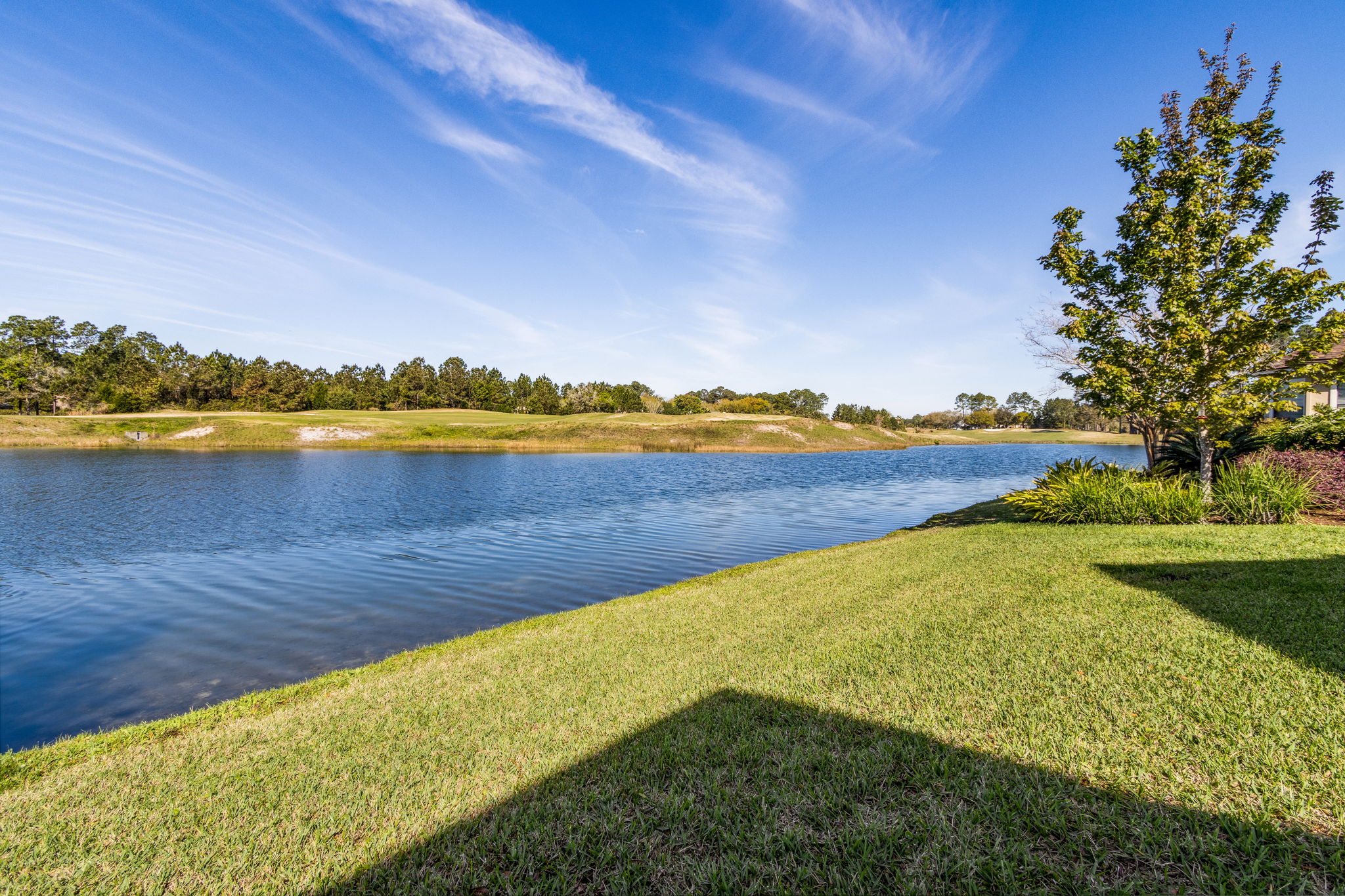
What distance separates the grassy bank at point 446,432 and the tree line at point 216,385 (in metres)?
22.6

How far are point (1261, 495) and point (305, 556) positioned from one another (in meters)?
20.6

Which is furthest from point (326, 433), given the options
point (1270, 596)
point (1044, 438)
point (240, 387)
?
point (1044, 438)

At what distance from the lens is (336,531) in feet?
55.1

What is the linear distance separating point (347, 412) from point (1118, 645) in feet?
296

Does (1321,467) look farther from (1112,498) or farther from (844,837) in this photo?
(844,837)

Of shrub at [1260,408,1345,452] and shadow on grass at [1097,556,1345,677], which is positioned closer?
shadow on grass at [1097,556,1345,677]

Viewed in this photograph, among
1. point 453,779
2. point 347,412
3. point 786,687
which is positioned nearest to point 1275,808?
point 786,687

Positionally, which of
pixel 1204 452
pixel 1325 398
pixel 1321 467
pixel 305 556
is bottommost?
pixel 305 556

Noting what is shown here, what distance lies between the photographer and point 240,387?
98125mm

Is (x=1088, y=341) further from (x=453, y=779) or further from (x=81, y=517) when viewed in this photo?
(x=81, y=517)

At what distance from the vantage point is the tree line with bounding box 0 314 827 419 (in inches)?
3206

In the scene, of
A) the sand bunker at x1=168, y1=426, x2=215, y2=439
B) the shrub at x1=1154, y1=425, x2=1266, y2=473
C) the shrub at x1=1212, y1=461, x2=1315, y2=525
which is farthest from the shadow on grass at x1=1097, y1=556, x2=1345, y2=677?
the sand bunker at x1=168, y1=426, x2=215, y2=439

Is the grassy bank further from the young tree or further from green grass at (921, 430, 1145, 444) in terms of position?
the young tree

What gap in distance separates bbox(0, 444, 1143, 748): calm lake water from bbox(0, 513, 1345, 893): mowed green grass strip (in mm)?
Result: 2905
